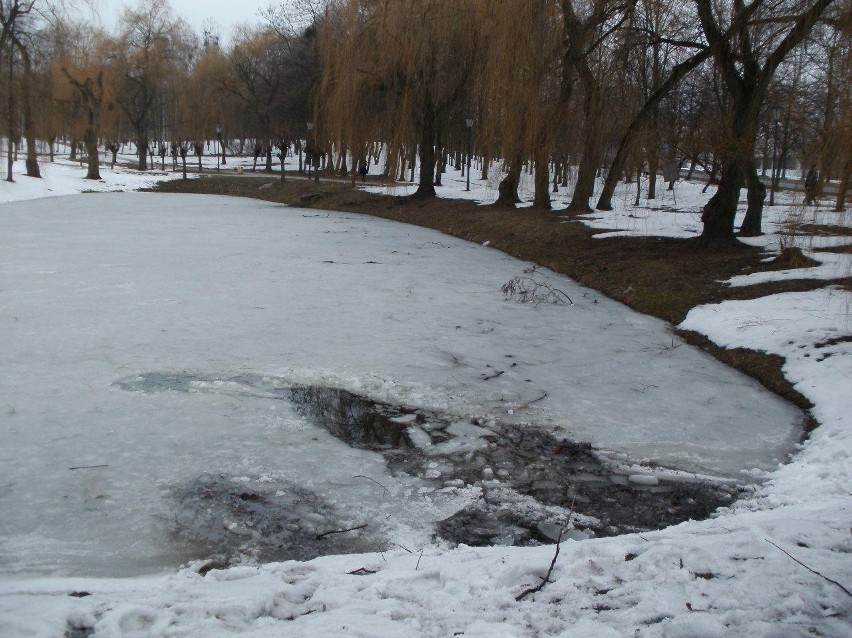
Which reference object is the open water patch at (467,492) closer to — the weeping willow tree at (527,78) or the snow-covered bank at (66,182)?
the weeping willow tree at (527,78)

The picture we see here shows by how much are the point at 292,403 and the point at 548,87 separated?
8998 millimetres

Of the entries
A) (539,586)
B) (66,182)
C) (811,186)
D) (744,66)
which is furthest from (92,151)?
(539,586)

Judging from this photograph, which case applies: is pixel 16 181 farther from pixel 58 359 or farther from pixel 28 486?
pixel 28 486

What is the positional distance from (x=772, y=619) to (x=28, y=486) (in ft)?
12.5

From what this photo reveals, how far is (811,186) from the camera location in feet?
22.2

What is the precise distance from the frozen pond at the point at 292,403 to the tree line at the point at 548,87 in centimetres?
241

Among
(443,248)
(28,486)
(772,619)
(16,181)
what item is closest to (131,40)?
(16,181)

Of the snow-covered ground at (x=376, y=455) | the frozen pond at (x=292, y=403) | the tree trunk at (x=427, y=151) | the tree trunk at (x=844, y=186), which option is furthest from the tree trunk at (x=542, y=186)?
the tree trunk at (x=844, y=186)

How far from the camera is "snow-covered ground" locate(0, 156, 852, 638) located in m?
2.80

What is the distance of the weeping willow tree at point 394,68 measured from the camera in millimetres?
18828

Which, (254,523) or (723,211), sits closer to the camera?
(254,523)

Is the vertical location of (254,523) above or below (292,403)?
below

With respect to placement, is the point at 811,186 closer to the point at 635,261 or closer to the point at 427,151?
the point at 635,261

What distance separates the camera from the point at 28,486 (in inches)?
166
